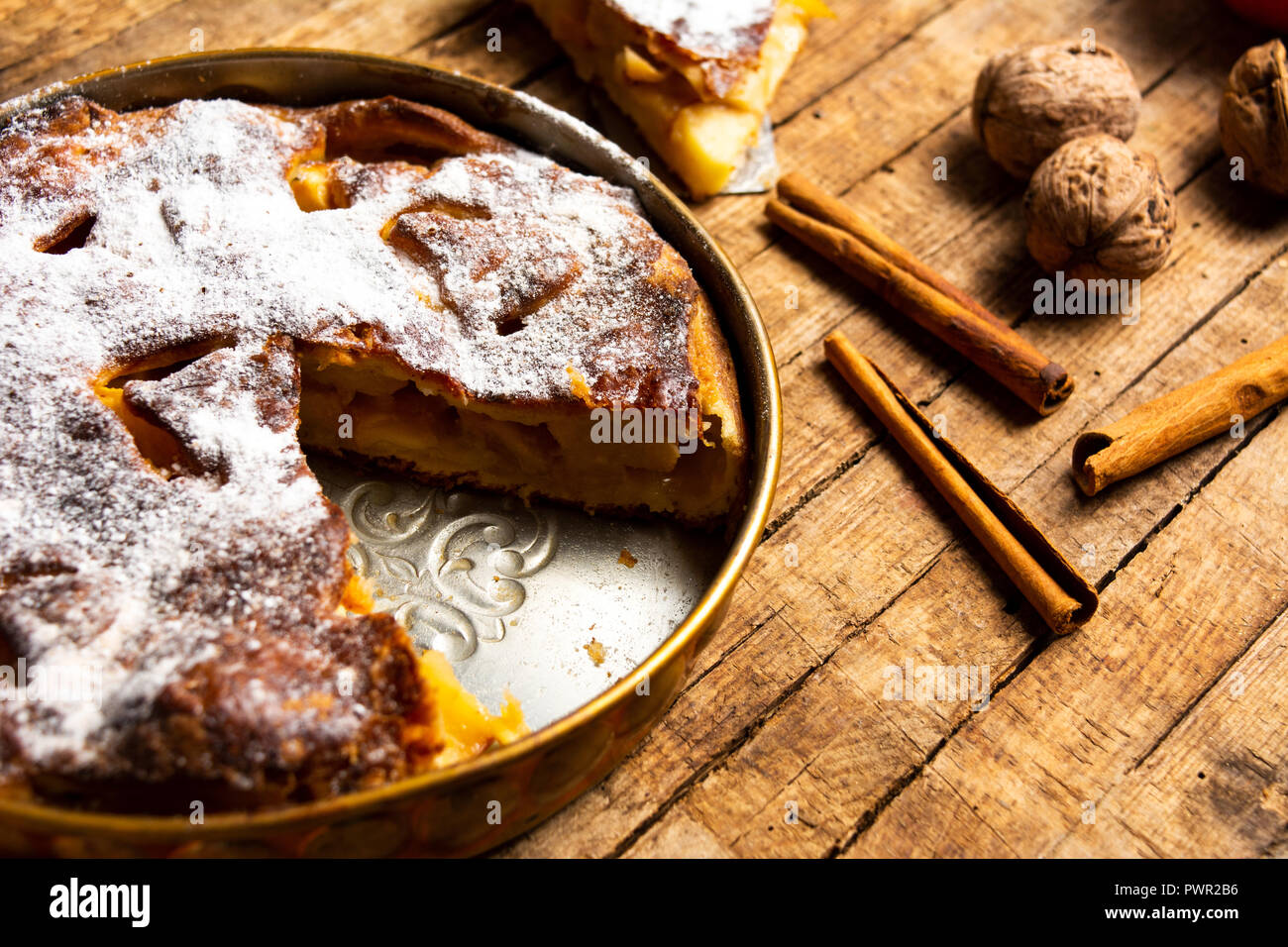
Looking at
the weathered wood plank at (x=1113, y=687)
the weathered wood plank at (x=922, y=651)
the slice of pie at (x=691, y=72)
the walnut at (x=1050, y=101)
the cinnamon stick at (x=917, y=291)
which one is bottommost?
the weathered wood plank at (x=1113, y=687)

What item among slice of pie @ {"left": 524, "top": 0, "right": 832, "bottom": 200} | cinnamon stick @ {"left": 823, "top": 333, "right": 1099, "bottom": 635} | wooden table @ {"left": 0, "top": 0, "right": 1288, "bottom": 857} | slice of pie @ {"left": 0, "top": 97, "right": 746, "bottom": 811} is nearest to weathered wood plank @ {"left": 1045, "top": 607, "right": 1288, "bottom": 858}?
wooden table @ {"left": 0, "top": 0, "right": 1288, "bottom": 857}

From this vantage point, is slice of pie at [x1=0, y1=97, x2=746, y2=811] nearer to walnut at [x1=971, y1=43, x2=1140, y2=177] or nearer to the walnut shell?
the walnut shell

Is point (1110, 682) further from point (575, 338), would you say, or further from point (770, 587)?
point (575, 338)

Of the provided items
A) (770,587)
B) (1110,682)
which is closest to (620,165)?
(770,587)

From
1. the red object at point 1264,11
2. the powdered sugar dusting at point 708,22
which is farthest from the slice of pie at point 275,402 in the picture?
the red object at point 1264,11

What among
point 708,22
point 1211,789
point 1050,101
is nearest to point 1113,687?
point 1211,789

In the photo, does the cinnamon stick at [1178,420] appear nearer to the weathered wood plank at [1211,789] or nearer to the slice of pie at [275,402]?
the weathered wood plank at [1211,789]
